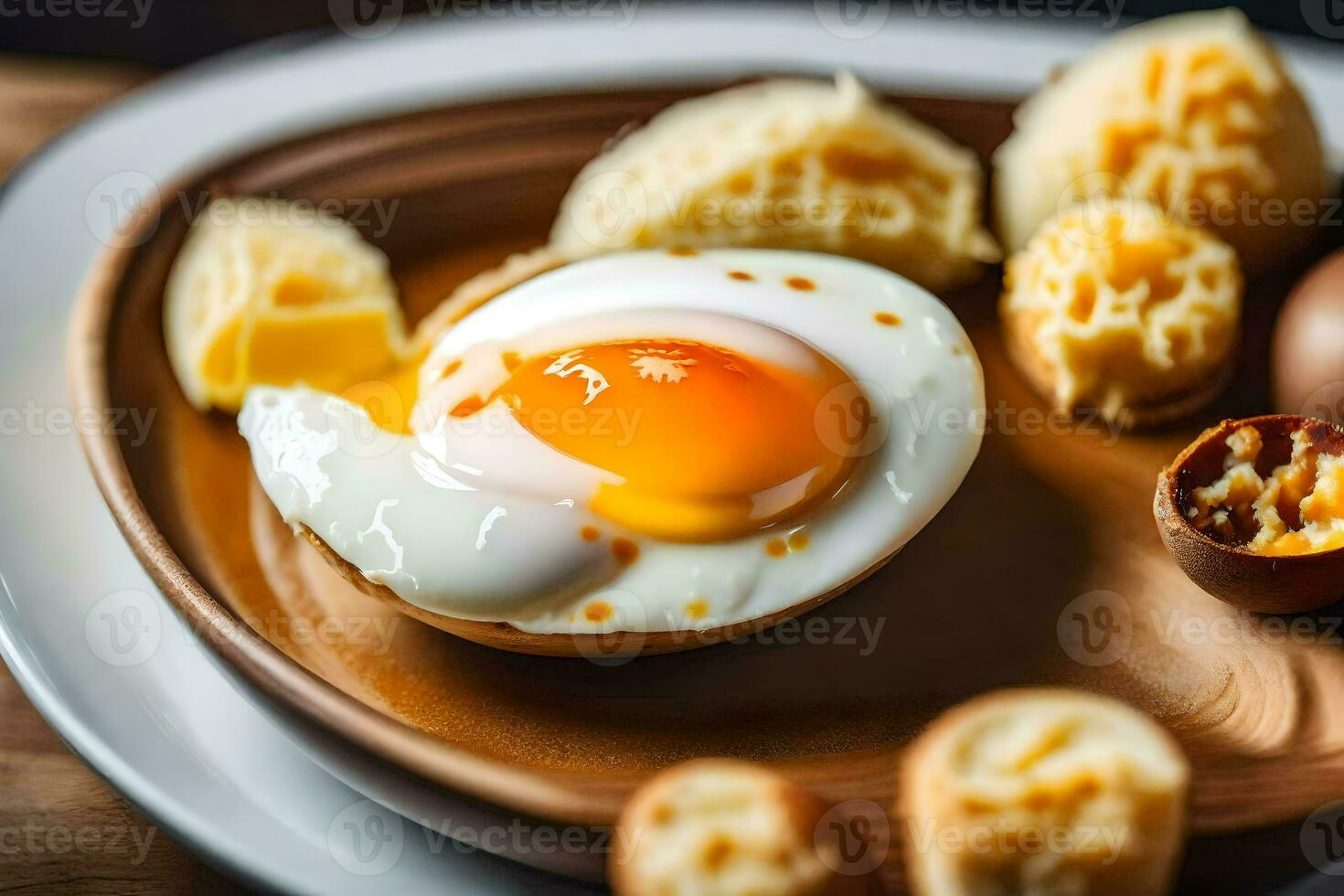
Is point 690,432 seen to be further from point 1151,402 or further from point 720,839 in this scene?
point 1151,402

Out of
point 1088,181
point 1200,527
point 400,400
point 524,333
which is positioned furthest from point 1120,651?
point 400,400

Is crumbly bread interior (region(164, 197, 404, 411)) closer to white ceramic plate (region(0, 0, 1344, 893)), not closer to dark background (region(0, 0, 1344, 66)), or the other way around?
white ceramic plate (region(0, 0, 1344, 893))

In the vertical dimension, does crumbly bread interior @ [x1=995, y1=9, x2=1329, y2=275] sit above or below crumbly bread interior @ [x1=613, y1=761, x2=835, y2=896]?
above

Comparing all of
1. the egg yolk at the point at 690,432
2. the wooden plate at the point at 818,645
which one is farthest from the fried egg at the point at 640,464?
the wooden plate at the point at 818,645

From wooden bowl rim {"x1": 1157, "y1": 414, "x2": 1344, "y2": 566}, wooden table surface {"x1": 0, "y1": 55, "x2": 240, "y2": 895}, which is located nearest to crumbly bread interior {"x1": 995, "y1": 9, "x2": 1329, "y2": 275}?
wooden bowl rim {"x1": 1157, "y1": 414, "x2": 1344, "y2": 566}

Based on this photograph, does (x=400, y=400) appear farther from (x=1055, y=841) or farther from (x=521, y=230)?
(x=1055, y=841)

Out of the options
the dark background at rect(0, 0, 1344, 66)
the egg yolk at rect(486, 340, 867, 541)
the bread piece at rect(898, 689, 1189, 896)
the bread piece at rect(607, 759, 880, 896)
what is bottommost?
the bread piece at rect(898, 689, 1189, 896)

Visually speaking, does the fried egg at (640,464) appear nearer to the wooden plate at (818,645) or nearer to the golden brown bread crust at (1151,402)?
the wooden plate at (818,645)
